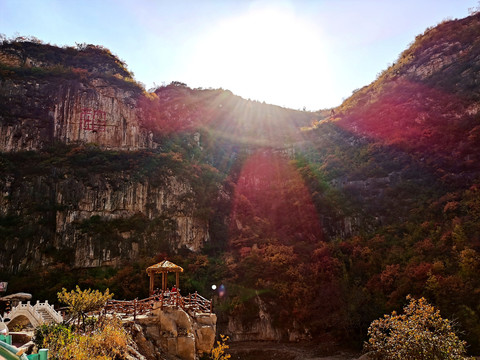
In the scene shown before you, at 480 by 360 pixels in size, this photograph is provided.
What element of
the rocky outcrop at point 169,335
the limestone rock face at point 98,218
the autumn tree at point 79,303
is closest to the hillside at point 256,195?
the limestone rock face at point 98,218

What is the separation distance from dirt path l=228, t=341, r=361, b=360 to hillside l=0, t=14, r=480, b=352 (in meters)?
0.93

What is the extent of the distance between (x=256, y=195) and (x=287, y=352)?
2151 cm

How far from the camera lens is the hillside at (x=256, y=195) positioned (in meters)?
25.9

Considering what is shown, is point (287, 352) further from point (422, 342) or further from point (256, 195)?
point (256, 195)


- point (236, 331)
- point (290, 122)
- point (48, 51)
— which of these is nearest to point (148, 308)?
point (236, 331)

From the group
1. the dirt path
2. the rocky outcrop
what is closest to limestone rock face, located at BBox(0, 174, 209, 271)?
the dirt path

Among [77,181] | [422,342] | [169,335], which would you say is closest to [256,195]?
[77,181]

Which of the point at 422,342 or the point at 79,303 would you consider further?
the point at 79,303

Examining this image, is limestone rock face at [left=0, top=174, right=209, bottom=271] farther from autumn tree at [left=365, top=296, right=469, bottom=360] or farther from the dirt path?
autumn tree at [left=365, top=296, right=469, bottom=360]

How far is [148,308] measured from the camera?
16703mm

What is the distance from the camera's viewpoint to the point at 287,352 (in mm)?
23703

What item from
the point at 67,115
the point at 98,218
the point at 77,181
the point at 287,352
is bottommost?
the point at 287,352

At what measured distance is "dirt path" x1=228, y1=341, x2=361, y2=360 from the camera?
23.0 meters

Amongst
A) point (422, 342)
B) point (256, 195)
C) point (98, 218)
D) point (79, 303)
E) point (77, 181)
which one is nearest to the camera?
point (422, 342)
